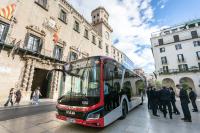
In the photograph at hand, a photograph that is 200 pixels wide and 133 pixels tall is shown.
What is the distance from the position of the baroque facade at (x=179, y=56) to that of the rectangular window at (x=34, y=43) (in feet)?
94.6

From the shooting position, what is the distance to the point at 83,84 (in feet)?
15.7

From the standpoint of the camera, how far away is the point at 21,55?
14.3m

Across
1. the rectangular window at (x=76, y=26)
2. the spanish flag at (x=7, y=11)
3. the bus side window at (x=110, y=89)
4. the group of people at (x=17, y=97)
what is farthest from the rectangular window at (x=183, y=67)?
the spanish flag at (x=7, y=11)

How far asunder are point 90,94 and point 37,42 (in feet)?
51.1

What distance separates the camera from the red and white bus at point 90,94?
4.27 metres

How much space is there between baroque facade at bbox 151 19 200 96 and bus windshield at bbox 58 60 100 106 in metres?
30.1

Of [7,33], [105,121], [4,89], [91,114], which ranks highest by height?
[7,33]

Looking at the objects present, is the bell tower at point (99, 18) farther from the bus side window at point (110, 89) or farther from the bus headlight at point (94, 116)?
the bus headlight at point (94, 116)

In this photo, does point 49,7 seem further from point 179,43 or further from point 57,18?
point 179,43

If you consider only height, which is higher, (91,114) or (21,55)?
(21,55)

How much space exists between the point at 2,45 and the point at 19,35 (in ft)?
8.76

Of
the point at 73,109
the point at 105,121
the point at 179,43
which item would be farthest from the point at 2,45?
the point at 179,43

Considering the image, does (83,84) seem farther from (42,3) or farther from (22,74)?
(42,3)

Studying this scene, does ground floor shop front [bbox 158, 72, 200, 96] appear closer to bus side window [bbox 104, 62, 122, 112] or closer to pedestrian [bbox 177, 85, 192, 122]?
pedestrian [bbox 177, 85, 192, 122]
